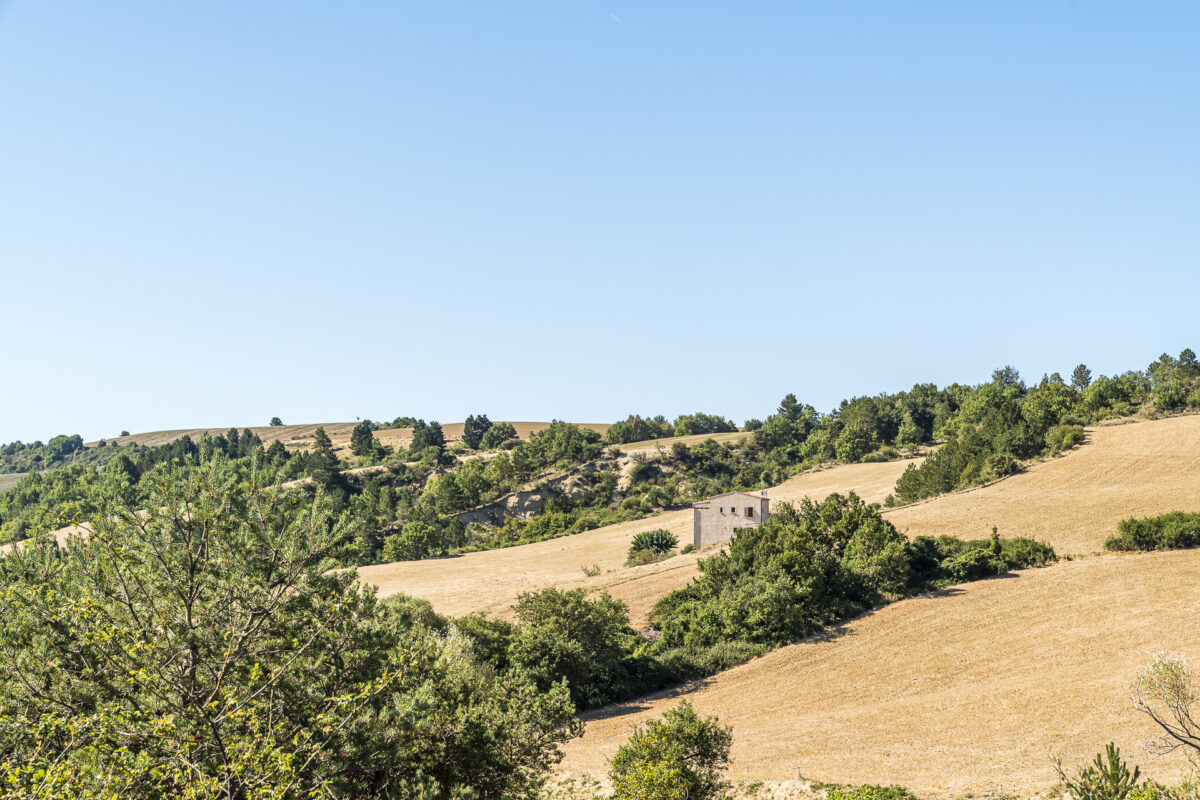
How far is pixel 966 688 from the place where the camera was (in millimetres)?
36906

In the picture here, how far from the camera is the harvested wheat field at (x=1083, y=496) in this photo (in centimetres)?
6131

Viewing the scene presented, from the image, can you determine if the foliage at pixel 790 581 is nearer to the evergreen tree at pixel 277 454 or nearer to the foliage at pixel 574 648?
the foliage at pixel 574 648

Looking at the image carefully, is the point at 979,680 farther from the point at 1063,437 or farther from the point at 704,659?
the point at 1063,437

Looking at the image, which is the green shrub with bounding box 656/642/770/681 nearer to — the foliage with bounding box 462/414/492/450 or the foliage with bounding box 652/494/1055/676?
the foliage with bounding box 652/494/1055/676

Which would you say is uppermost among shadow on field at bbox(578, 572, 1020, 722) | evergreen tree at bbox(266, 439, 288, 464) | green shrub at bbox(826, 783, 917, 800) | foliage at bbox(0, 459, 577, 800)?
evergreen tree at bbox(266, 439, 288, 464)

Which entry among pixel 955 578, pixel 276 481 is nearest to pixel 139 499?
pixel 276 481

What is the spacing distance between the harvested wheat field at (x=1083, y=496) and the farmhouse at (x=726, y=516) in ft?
40.2

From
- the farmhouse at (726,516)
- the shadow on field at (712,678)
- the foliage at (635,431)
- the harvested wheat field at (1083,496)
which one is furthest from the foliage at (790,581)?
the foliage at (635,431)

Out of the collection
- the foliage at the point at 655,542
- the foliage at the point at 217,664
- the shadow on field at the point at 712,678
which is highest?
the foliage at the point at 217,664

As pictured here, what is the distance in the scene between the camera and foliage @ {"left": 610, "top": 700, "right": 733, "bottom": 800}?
1770 cm

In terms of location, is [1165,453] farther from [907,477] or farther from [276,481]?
[276,481]

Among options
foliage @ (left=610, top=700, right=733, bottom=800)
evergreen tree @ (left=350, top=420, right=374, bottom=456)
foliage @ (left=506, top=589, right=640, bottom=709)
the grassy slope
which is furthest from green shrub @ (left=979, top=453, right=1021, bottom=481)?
evergreen tree @ (left=350, top=420, right=374, bottom=456)

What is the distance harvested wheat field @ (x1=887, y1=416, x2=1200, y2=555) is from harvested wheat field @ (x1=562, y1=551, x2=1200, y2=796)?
844 cm

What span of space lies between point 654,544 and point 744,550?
27.9 meters
